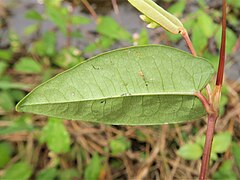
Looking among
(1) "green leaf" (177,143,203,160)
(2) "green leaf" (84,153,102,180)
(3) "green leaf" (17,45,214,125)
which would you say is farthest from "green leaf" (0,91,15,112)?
(3) "green leaf" (17,45,214,125)

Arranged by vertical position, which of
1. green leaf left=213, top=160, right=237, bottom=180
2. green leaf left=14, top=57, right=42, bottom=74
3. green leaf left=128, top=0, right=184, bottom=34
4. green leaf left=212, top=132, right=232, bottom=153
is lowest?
green leaf left=213, top=160, right=237, bottom=180

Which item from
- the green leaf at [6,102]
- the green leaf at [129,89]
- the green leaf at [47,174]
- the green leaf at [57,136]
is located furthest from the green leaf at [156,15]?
the green leaf at [6,102]

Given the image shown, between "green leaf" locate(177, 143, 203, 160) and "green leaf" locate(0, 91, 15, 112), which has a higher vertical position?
"green leaf" locate(0, 91, 15, 112)

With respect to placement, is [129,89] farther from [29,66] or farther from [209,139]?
[29,66]

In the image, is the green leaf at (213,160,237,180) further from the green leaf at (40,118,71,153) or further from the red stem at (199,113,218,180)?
the red stem at (199,113,218,180)

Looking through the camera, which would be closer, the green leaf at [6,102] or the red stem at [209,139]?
the red stem at [209,139]

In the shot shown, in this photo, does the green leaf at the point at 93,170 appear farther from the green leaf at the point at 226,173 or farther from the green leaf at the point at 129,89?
the green leaf at the point at 129,89

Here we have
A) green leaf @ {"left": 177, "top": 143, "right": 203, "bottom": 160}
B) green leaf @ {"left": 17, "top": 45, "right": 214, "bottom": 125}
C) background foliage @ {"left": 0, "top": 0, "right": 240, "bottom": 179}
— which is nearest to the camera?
green leaf @ {"left": 17, "top": 45, "right": 214, "bottom": 125}

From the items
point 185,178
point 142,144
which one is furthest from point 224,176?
point 142,144

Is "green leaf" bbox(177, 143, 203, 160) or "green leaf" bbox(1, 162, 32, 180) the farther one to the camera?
"green leaf" bbox(1, 162, 32, 180)
